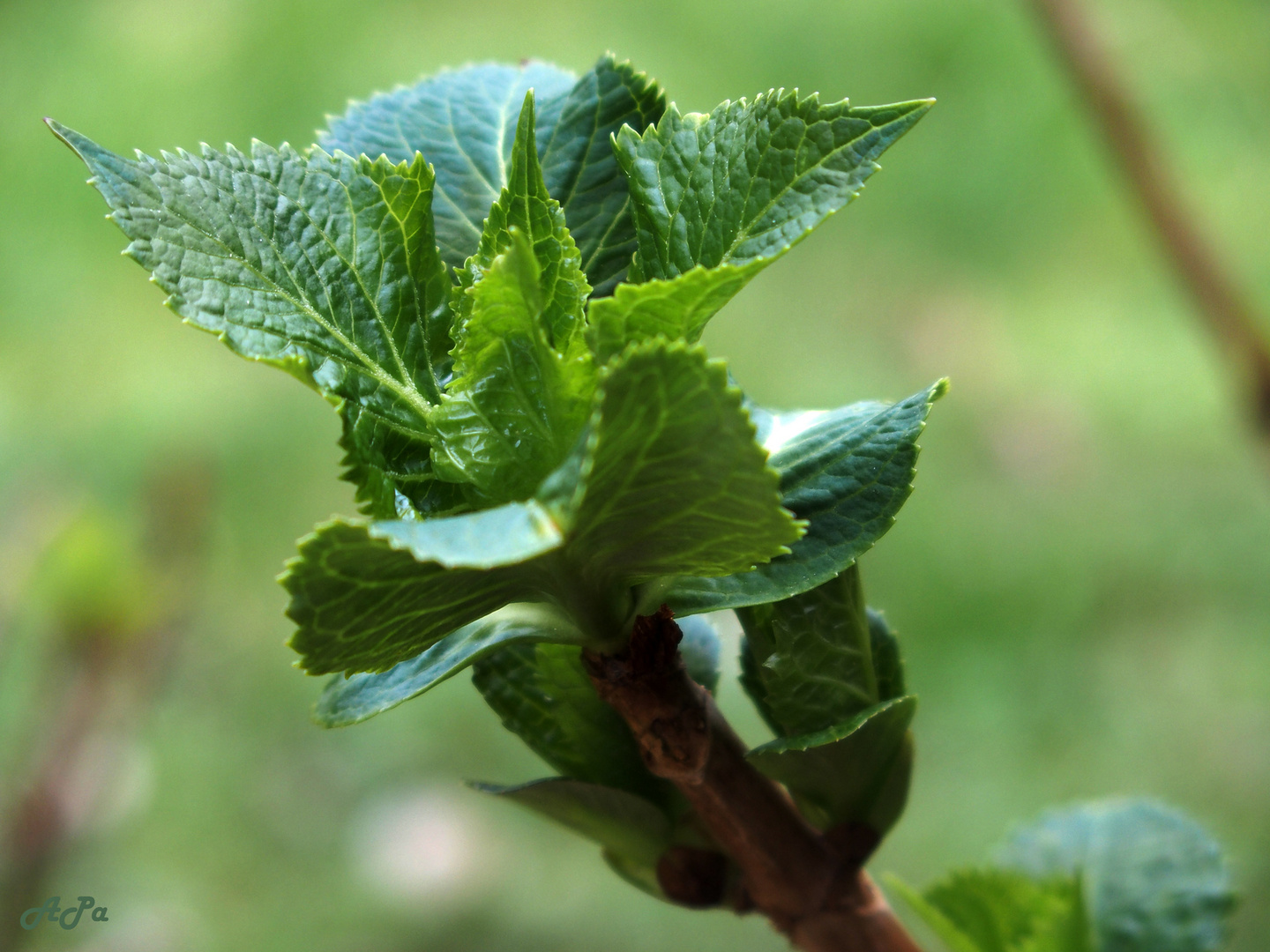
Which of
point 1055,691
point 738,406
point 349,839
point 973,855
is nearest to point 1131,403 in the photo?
point 1055,691

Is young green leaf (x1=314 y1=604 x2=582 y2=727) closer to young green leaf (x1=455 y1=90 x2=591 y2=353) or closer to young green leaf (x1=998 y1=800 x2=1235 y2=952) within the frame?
young green leaf (x1=455 y1=90 x2=591 y2=353)

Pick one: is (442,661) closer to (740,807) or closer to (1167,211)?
(740,807)

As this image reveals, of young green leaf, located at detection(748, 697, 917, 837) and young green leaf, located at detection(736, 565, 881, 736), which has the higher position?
young green leaf, located at detection(736, 565, 881, 736)

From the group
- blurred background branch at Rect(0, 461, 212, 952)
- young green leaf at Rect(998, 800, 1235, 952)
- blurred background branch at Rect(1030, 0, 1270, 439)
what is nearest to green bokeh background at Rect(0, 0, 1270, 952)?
blurred background branch at Rect(0, 461, 212, 952)

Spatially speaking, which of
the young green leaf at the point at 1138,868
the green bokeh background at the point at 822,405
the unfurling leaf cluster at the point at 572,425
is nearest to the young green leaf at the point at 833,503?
the unfurling leaf cluster at the point at 572,425

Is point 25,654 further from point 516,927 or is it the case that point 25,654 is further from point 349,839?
point 516,927

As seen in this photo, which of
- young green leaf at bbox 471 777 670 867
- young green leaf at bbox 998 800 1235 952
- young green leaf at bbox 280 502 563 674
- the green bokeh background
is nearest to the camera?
young green leaf at bbox 280 502 563 674
